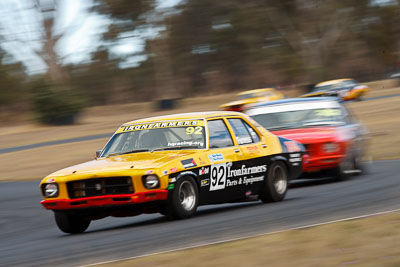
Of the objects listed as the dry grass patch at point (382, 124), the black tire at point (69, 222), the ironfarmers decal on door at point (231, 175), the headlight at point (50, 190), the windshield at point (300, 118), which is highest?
the windshield at point (300, 118)

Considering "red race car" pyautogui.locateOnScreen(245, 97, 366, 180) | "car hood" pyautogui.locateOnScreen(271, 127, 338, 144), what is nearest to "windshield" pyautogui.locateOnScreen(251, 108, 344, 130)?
"red race car" pyautogui.locateOnScreen(245, 97, 366, 180)

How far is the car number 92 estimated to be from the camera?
902 cm

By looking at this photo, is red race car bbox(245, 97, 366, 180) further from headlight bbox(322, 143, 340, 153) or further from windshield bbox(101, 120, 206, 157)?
windshield bbox(101, 120, 206, 157)

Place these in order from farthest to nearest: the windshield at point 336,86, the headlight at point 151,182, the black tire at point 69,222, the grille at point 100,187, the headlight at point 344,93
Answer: the windshield at point 336,86 < the headlight at point 344,93 < the black tire at point 69,222 < the grille at point 100,187 < the headlight at point 151,182

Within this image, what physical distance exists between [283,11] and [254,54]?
6349 mm

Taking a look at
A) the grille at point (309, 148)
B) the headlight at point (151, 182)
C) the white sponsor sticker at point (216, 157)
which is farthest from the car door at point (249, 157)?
→ the grille at point (309, 148)

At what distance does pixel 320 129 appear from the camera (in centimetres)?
1312

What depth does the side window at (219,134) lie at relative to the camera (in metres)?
9.38

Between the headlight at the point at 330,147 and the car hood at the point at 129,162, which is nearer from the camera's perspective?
the car hood at the point at 129,162

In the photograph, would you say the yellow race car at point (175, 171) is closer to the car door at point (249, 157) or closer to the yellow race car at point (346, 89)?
the car door at point (249, 157)

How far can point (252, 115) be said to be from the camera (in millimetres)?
13969

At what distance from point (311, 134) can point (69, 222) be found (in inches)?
216

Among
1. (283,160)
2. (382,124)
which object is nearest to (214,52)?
(382,124)

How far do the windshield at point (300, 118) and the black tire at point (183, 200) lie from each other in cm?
501
